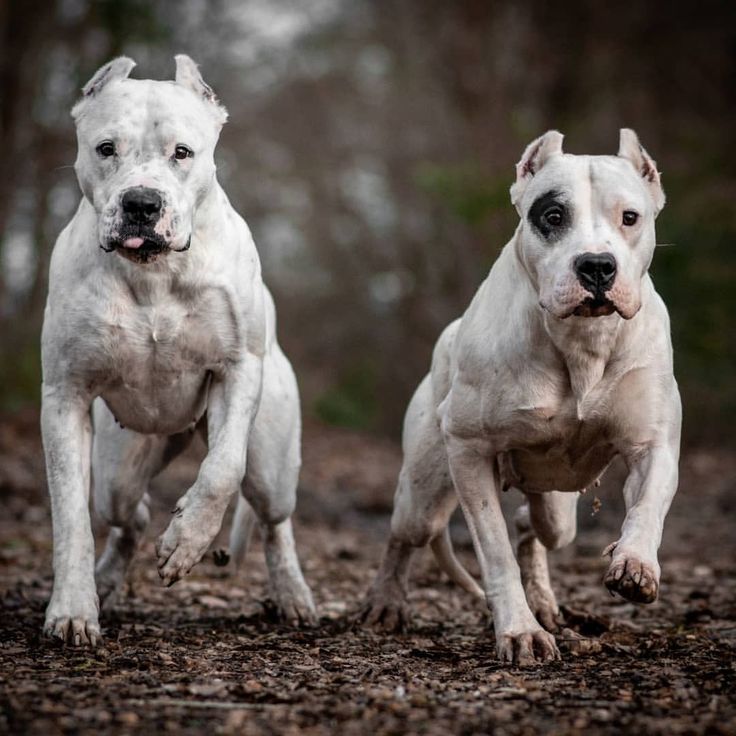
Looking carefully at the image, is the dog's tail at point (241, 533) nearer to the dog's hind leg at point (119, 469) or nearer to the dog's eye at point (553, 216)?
the dog's hind leg at point (119, 469)

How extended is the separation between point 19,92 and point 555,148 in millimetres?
11199

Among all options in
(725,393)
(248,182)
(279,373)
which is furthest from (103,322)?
(248,182)

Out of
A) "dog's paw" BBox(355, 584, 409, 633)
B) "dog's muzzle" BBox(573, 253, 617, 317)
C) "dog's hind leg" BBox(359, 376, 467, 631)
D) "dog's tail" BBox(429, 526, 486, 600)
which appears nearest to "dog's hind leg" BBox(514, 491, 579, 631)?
"dog's tail" BBox(429, 526, 486, 600)

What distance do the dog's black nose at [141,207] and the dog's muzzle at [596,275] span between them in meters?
1.55

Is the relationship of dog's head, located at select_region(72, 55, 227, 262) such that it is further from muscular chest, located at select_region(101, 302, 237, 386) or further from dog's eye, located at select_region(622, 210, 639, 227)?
dog's eye, located at select_region(622, 210, 639, 227)

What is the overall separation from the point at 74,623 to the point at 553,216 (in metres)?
2.36

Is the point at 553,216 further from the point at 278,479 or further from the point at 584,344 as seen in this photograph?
the point at 278,479

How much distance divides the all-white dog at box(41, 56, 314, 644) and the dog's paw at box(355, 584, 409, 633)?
110cm

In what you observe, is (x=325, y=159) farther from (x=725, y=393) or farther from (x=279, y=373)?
(x=279, y=373)

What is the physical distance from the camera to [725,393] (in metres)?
15.4

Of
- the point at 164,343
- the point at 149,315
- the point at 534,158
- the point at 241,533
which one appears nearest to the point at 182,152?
the point at 149,315

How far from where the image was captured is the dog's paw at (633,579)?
432 centimetres

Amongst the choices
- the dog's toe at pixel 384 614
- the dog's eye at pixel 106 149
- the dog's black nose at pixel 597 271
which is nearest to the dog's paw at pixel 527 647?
the dog's toe at pixel 384 614

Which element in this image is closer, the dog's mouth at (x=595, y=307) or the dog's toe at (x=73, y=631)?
the dog's mouth at (x=595, y=307)
